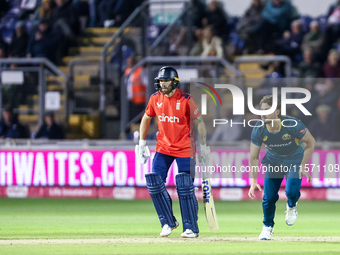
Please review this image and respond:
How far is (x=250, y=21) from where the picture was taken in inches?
683

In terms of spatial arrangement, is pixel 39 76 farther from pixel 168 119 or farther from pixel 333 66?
pixel 168 119

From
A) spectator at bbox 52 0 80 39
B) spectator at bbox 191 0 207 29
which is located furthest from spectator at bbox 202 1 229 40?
spectator at bbox 52 0 80 39

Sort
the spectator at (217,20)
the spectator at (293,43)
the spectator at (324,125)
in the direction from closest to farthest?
the spectator at (324,125), the spectator at (293,43), the spectator at (217,20)

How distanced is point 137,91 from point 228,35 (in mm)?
3704

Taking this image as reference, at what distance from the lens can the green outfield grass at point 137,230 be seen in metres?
7.39

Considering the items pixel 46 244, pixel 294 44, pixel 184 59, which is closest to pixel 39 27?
pixel 184 59

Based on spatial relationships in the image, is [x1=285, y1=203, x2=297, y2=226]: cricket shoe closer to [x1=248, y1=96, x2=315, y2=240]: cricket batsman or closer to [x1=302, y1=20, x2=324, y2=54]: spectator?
[x1=248, y1=96, x2=315, y2=240]: cricket batsman

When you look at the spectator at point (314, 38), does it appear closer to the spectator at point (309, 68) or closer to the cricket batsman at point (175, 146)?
the spectator at point (309, 68)

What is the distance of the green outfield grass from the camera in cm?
739

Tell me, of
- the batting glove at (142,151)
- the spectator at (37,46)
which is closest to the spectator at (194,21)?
the spectator at (37,46)

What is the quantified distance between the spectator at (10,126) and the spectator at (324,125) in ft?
22.3

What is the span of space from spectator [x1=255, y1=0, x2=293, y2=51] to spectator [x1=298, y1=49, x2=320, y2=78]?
149cm

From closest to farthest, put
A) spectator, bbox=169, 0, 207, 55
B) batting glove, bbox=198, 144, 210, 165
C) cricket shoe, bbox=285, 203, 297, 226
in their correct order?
cricket shoe, bbox=285, 203, 297, 226, batting glove, bbox=198, 144, 210, 165, spectator, bbox=169, 0, 207, 55

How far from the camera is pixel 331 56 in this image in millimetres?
15375
